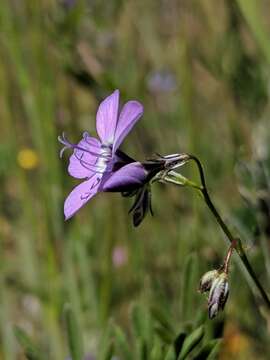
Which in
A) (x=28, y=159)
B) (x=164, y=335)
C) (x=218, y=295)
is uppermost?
(x=28, y=159)

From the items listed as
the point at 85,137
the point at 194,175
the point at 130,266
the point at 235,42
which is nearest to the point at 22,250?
the point at 130,266

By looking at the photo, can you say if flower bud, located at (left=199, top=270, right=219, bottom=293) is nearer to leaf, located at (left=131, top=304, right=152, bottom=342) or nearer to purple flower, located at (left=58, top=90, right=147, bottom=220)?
purple flower, located at (left=58, top=90, right=147, bottom=220)

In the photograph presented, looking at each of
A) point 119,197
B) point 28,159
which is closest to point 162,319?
point 119,197

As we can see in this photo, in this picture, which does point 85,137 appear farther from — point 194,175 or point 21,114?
point 21,114

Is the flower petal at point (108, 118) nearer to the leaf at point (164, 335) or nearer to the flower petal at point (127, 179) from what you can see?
the flower petal at point (127, 179)

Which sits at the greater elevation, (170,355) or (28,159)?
(28,159)

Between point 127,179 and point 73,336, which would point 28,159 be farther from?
point 127,179
